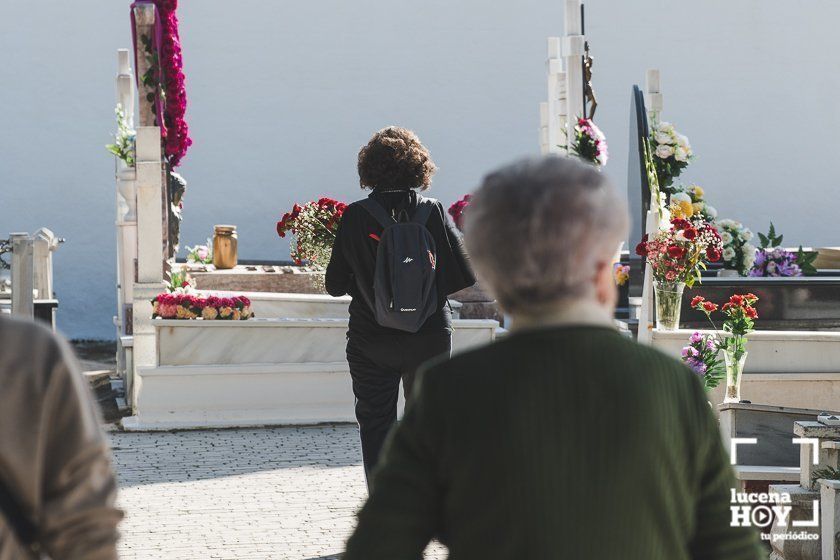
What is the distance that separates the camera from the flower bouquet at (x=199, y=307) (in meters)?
7.22

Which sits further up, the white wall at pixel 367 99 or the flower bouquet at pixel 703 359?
the white wall at pixel 367 99

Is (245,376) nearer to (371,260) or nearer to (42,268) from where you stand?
(42,268)

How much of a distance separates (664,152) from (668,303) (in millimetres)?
1744

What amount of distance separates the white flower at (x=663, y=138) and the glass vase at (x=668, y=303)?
1.73 meters

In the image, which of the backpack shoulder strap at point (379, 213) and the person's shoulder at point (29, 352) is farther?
the backpack shoulder strap at point (379, 213)

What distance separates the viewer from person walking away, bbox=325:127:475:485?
13.3 ft

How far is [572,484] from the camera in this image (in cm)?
136

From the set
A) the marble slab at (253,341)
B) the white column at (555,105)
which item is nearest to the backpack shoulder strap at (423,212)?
the marble slab at (253,341)

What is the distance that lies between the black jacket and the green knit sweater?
265 centimetres

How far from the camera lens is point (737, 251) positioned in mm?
8062

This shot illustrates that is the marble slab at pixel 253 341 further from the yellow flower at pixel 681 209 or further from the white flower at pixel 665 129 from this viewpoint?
the white flower at pixel 665 129

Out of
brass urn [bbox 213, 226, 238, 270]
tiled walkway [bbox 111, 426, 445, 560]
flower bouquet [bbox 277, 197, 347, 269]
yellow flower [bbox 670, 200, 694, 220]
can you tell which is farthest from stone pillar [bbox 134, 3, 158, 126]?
yellow flower [bbox 670, 200, 694, 220]

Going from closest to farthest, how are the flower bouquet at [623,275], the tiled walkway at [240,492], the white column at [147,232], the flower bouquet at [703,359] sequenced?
the tiled walkway at [240,492], the flower bouquet at [703,359], the white column at [147,232], the flower bouquet at [623,275]

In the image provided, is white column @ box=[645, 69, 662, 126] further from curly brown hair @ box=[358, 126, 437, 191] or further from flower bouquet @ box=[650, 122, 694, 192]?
curly brown hair @ box=[358, 126, 437, 191]
